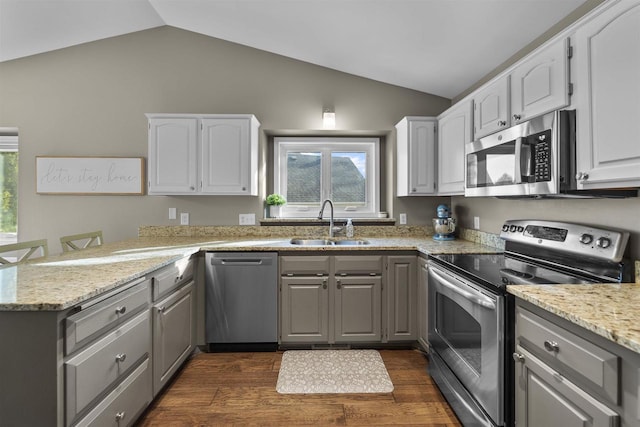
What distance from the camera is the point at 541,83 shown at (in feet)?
5.35

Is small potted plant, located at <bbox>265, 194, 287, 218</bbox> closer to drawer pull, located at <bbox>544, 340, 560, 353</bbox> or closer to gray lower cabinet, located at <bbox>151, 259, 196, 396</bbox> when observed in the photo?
gray lower cabinet, located at <bbox>151, 259, 196, 396</bbox>

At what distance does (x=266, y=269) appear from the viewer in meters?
2.54

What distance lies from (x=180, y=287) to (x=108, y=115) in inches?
80.2

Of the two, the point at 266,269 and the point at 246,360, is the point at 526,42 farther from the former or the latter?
Result: the point at 246,360

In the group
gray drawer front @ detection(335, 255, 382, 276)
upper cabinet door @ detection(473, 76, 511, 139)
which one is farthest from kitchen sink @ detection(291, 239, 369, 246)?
upper cabinet door @ detection(473, 76, 511, 139)

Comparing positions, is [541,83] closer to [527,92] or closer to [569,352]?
[527,92]

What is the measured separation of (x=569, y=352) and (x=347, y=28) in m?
2.43

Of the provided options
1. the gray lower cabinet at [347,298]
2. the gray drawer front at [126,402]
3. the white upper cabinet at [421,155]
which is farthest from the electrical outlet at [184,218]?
the white upper cabinet at [421,155]

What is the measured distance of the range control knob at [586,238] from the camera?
5.21ft

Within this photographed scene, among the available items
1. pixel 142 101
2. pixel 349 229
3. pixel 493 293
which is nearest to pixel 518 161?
pixel 493 293

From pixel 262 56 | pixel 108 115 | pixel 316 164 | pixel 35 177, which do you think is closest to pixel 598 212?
pixel 316 164

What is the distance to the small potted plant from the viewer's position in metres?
3.23

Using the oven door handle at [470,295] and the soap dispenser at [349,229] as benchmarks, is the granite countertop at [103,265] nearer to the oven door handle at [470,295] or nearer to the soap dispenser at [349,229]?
the soap dispenser at [349,229]

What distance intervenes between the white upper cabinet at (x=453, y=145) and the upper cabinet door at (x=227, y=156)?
167cm
